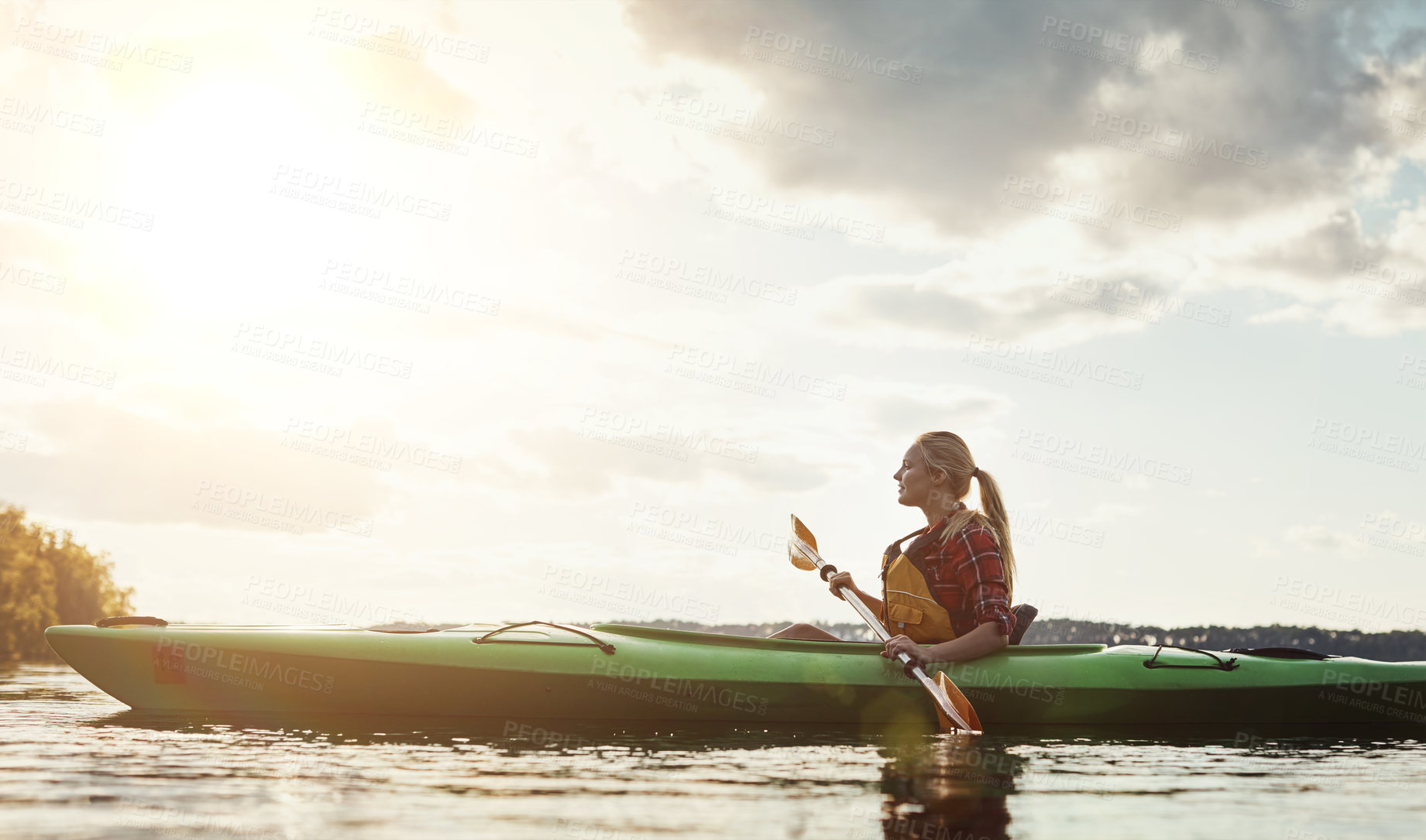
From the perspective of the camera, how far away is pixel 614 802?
343cm

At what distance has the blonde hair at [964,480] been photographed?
552 centimetres

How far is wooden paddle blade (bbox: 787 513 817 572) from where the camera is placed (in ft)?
22.3

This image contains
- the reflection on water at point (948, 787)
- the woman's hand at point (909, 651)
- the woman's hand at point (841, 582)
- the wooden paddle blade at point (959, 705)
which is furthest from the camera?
the woman's hand at point (841, 582)

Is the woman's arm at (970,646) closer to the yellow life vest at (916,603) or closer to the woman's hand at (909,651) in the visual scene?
the woman's hand at (909,651)

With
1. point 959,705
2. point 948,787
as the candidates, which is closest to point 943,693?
point 959,705

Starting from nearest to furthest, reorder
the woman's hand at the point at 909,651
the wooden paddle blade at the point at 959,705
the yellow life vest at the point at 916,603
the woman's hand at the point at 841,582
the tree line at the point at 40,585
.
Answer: the woman's hand at the point at 909,651, the wooden paddle blade at the point at 959,705, the yellow life vest at the point at 916,603, the woman's hand at the point at 841,582, the tree line at the point at 40,585

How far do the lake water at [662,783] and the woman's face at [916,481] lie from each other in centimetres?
127

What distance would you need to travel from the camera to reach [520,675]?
5.55 meters

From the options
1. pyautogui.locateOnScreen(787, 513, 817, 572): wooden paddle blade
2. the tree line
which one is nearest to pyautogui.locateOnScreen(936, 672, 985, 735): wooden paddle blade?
pyautogui.locateOnScreen(787, 513, 817, 572): wooden paddle blade

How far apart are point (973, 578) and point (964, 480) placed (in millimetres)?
579

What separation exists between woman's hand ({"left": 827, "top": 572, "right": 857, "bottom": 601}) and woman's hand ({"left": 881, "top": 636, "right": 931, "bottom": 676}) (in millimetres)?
843

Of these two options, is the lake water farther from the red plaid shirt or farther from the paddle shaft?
the red plaid shirt

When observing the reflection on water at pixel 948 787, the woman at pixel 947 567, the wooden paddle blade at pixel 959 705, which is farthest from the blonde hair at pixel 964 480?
the reflection on water at pixel 948 787

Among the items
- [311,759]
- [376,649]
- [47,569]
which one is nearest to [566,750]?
[311,759]
